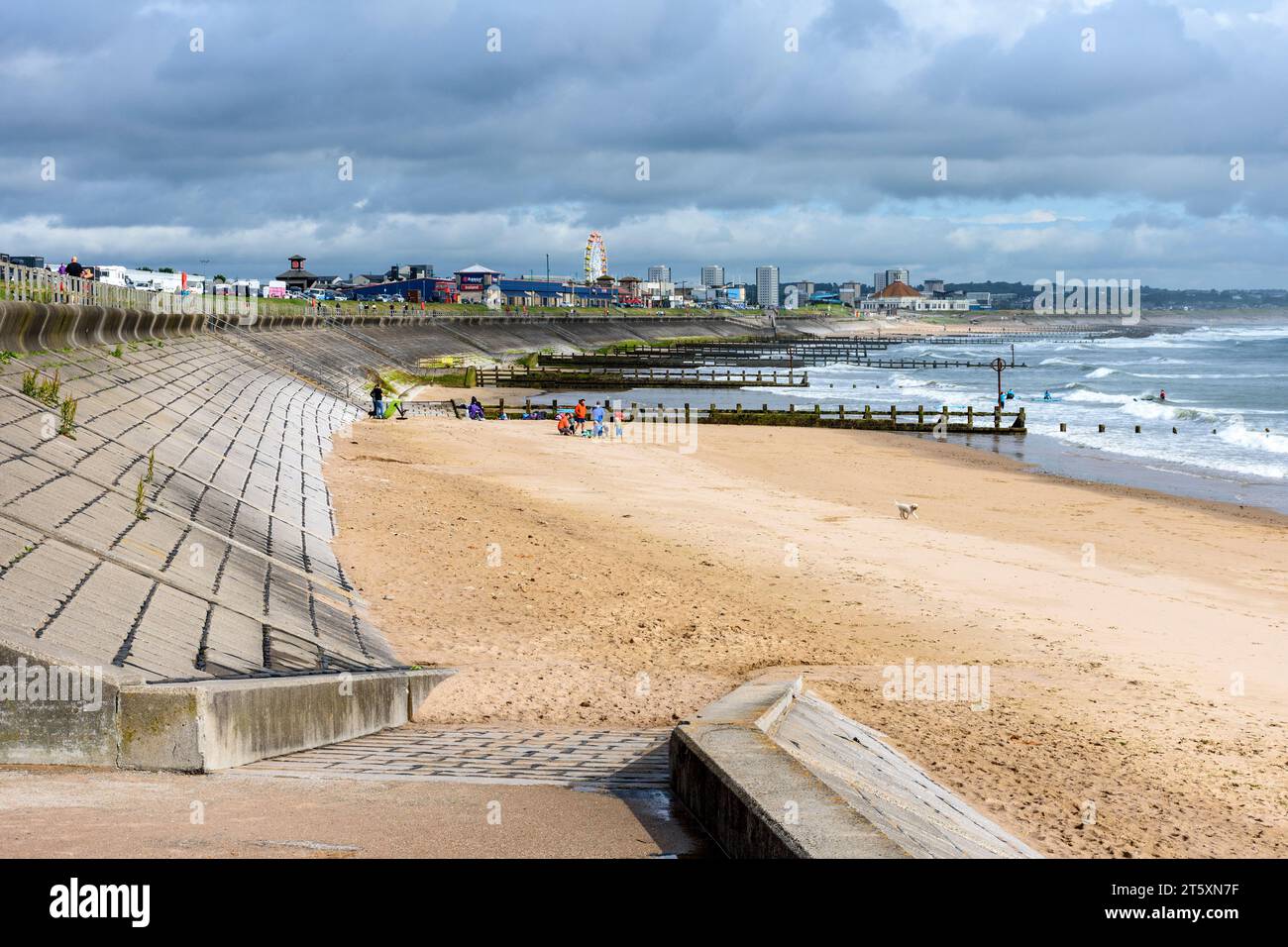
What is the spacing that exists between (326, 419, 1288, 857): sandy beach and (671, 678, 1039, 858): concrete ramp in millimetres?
698

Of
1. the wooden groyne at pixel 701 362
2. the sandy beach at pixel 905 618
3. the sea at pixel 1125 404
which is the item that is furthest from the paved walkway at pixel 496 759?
the wooden groyne at pixel 701 362

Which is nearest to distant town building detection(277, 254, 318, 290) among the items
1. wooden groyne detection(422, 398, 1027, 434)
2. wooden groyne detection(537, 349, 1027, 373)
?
wooden groyne detection(537, 349, 1027, 373)

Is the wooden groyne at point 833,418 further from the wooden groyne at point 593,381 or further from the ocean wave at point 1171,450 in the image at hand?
the wooden groyne at point 593,381

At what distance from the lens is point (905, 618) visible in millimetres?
16234

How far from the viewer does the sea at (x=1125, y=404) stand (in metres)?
37.7

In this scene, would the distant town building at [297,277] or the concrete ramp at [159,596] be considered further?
the distant town building at [297,277]

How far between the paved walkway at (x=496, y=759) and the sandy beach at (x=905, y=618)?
90 centimetres

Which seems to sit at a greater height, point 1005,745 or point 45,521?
point 45,521

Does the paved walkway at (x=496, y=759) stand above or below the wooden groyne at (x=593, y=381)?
below

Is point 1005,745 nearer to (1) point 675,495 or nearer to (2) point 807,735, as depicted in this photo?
(2) point 807,735

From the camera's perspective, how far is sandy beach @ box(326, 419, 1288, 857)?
1032 centimetres
